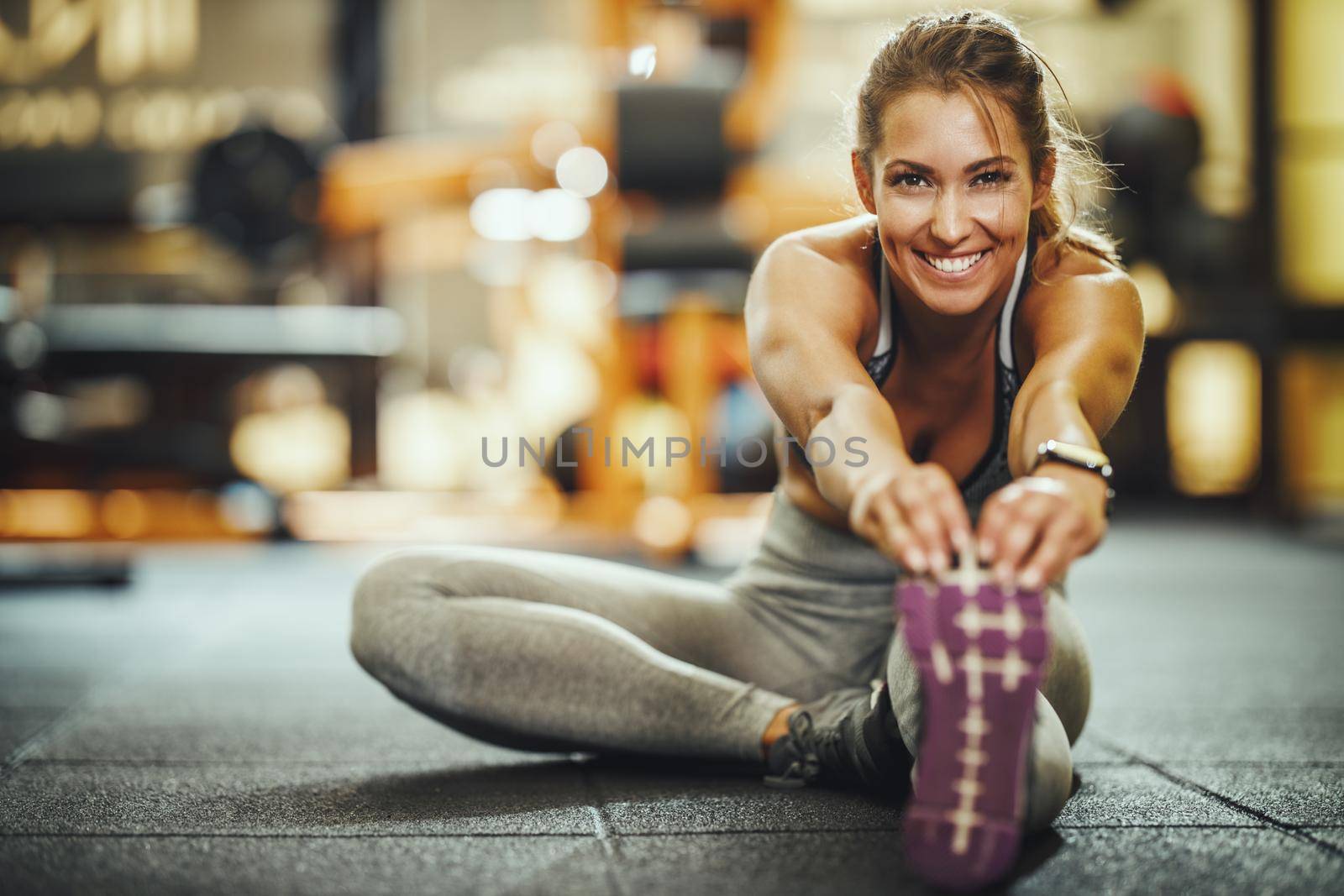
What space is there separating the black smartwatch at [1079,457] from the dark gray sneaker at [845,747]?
262 mm

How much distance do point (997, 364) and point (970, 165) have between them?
22 centimetres

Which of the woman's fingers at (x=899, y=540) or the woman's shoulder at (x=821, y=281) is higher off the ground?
the woman's shoulder at (x=821, y=281)

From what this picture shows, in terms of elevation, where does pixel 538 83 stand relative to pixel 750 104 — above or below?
above

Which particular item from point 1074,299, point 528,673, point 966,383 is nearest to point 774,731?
point 528,673

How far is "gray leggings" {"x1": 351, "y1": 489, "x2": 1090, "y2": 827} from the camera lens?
117 centimetres

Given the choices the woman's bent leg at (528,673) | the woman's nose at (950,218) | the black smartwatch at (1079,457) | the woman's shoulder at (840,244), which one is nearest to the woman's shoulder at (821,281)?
the woman's shoulder at (840,244)

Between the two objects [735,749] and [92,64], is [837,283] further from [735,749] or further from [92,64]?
[92,64]

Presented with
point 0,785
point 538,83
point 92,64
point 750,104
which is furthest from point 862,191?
point 92,64

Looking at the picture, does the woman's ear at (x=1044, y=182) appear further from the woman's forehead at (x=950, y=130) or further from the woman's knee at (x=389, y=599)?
the woman's knee at (x=389, y=599)

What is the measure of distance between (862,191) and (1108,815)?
587mm

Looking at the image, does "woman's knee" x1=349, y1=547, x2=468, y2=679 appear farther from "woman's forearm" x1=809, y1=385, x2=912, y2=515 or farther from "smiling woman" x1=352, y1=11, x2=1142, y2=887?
"woman's forearm" x1=809, y1=385, x2=912, y2=515

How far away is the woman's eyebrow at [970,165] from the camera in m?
1.00

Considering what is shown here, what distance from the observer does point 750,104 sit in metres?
3.52

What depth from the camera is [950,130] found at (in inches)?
39.1
